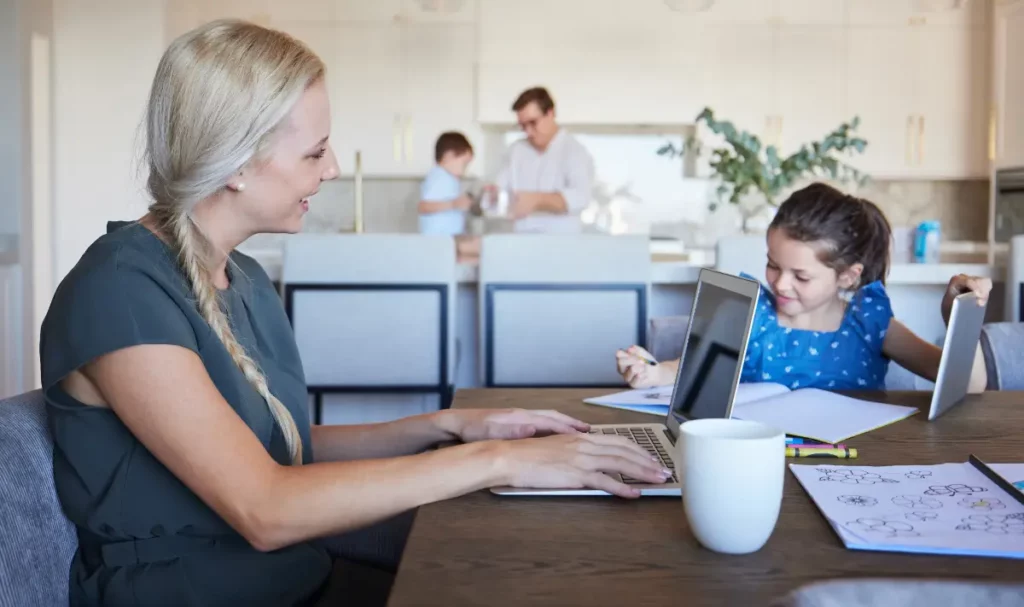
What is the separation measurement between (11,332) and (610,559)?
3490 mm

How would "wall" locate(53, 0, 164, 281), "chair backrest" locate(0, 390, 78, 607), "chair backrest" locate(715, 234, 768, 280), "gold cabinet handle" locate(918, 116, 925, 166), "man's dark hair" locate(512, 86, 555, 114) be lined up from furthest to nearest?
"gold cabinet handle" locate(918, 116, 925, 166)
"man's dark hair" locate(512, 86, 555, 114)
"wall" locate(53, 0, 164, 281)
"chair backrest" locate(715, 234, 768, 280)
"chair backrest" locate(0, 390, 78, 607)

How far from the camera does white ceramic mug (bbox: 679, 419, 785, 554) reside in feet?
2.38

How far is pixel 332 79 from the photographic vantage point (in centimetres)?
541

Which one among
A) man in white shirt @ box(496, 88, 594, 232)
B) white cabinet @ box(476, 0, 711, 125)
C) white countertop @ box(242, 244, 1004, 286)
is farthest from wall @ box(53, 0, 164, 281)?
Result: white cabinet @ box(476, 0, 711, 125)

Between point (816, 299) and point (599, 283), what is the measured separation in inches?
46.8

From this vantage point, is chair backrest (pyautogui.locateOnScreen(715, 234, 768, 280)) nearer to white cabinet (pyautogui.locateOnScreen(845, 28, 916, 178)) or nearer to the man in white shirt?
the man in white shirt

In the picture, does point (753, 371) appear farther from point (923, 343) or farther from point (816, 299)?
point (923, 343)

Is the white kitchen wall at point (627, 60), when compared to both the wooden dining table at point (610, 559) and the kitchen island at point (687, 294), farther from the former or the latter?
the wooden dining table at point (610, 559)

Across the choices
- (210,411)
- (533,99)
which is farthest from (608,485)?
(533,99)

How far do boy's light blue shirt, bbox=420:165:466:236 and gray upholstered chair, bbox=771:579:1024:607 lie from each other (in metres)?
4.19

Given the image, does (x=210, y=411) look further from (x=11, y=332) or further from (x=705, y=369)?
(x=11, y=332)

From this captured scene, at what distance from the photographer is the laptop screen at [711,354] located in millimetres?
1023

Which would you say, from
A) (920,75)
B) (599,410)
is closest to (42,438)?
Answer: (599,410)

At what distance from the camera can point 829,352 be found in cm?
173
